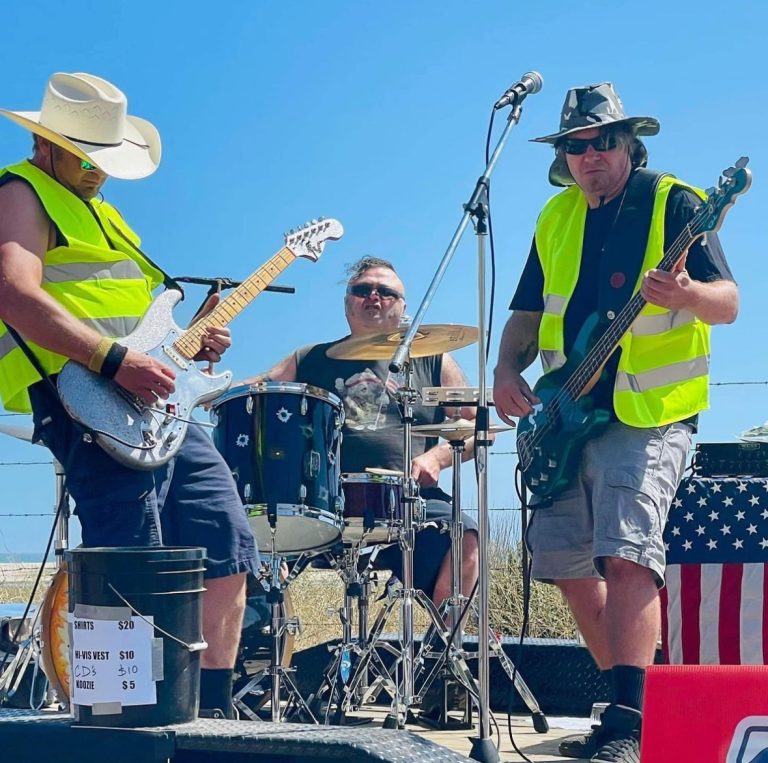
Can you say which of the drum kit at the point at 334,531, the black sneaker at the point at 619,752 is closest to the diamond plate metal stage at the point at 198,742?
the black sneaker at the point at 619,752

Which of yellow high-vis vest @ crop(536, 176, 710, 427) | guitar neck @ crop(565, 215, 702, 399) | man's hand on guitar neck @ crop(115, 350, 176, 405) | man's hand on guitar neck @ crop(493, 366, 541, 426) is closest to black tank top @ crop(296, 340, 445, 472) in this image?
man's hand on guitar neck @ crop(493, 366, 541, 426)

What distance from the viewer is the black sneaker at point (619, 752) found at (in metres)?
3.52

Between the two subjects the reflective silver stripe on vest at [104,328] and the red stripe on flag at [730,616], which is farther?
the red stripe on flag at [730,616]

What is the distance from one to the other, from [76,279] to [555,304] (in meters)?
1.68

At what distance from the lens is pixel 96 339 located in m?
3.49

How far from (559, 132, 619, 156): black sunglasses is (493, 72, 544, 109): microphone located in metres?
0.25

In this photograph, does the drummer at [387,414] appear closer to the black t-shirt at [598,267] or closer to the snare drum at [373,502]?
the snare drum at [373,502]

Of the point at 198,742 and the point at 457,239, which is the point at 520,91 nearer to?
the point at 457,239

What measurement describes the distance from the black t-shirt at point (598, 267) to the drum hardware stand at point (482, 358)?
45 centimetres

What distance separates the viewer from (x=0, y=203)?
3584mm

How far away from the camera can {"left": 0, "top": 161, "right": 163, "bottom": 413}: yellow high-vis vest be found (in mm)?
3625

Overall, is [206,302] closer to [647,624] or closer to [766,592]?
[647,624]

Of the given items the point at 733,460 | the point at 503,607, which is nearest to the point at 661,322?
the point at 733,460

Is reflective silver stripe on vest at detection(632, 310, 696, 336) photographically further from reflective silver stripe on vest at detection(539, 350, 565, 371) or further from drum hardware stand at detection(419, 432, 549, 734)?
drum hardware stand at detection(419, 432, 549, 734)
